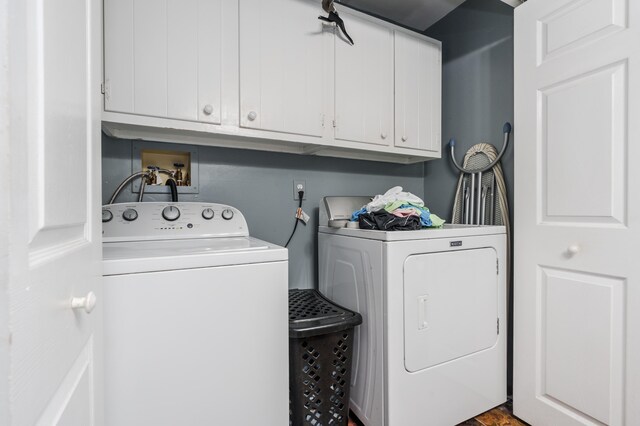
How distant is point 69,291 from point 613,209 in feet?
5.91

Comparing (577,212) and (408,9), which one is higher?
(408,9)

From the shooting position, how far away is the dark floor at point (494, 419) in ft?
5.17

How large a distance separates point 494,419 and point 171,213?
199 centimetres

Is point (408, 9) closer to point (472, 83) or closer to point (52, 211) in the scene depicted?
point (472, 83)

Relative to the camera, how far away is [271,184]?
196 centimetres

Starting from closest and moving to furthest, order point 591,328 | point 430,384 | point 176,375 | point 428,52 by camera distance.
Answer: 1. point 176,375
2. point 591,328
3. point 430,384
4. point 428,52

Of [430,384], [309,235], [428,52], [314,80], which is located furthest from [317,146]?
[430,384]

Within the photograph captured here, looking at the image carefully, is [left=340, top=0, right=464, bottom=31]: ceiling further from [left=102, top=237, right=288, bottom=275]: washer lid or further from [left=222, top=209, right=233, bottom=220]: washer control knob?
[left=102, top=237, right=288, bottom=275]: washer lid

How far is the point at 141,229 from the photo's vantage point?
1342 mm

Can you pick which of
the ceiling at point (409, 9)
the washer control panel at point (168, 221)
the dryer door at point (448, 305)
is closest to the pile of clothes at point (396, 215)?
the dryer door at point (448, 305)

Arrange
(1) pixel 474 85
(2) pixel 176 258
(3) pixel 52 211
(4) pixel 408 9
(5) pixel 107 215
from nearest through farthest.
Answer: (3) pixel 52 211
(2) pixel 176 258
(5) pixel 107 215
(1) pixel 474 85
(4) pixel 408 9

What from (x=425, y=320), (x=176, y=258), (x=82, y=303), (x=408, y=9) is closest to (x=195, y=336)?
(x=176, y=258)

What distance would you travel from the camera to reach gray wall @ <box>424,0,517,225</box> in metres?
A: 1.88

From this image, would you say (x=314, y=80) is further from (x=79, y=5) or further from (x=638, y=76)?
(x=638, y=76)
